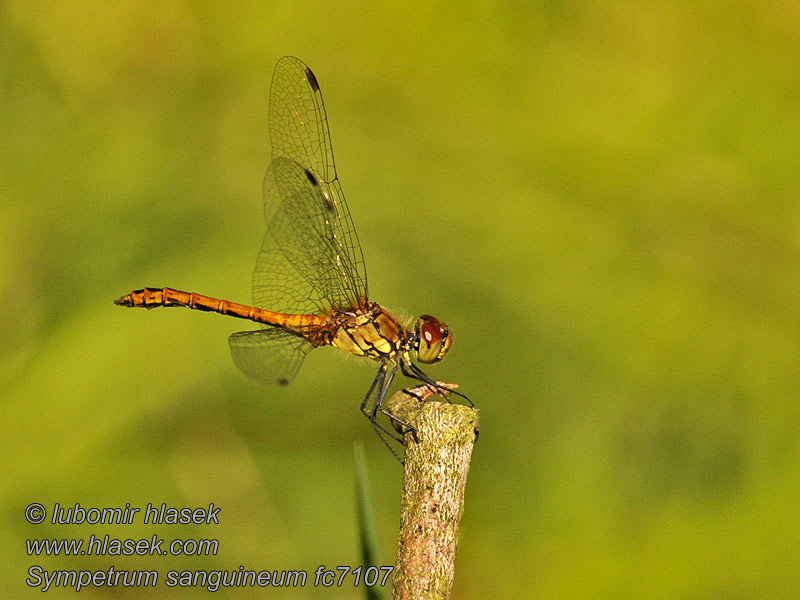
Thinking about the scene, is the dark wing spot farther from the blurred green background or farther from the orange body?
the orange body

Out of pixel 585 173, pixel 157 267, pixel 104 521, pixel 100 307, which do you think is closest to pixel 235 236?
pixel 157 267

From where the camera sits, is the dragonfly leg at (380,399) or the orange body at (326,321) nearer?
the dragonfly leg at (380,399)

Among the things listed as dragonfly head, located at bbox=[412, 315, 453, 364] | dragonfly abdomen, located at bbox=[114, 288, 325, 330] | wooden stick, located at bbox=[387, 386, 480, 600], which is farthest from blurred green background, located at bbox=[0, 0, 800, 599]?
wooden stick, located at bbox=[387, 386, 480, 600]

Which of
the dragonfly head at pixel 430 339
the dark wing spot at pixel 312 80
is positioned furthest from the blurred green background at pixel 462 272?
the dark wing spot at pixel 312 80

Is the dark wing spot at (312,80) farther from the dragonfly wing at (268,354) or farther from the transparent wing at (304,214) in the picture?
the dragonfly wing at (268,354)

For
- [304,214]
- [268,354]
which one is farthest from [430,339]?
[304,214]

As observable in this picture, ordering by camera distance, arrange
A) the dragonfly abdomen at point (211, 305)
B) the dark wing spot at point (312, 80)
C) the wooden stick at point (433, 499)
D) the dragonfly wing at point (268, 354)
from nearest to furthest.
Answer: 1. the wooden stick at point (433, 499)
2. the dragonfly wing at point (268, 354)
3. the dragonfly abdomen at point (211, 305)
4. the dark wing spot at point (312, 80)

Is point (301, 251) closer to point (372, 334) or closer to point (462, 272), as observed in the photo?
point (372, 334)

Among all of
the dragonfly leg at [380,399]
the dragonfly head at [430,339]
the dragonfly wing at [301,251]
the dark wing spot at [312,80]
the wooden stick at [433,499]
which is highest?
the dark wing spot at [312,80]
